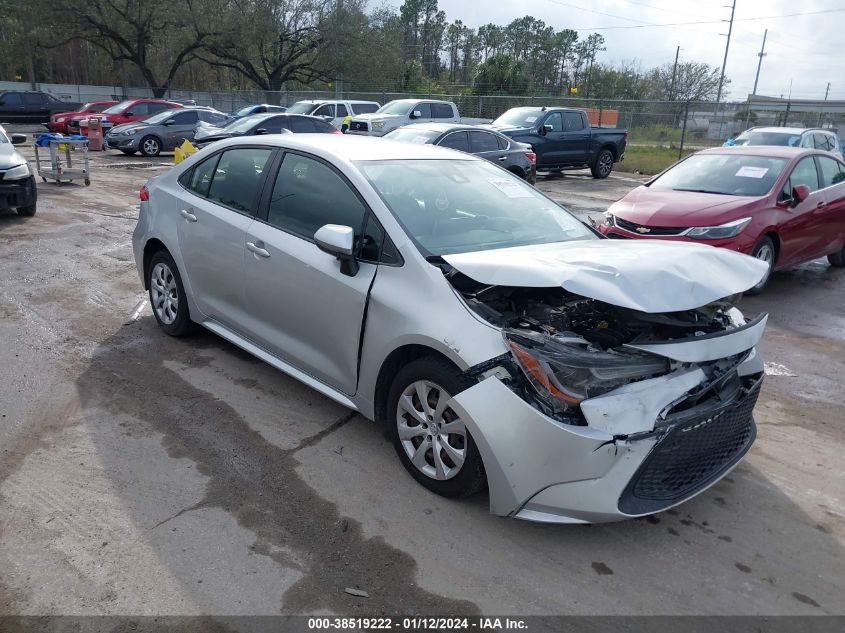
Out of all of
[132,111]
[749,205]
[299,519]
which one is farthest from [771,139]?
[132,111]

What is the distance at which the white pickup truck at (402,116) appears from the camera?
760 inches

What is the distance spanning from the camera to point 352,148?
4375 millimetres

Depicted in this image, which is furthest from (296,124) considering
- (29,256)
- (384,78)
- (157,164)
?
(384,78)

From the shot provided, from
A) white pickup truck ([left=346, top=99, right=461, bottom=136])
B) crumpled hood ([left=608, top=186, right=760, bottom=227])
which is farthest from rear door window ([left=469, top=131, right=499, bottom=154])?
crumpled hood ([left=608, top=186, right=760, bottom=227])

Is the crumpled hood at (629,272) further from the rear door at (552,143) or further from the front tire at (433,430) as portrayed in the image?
the rear door at (552,143)

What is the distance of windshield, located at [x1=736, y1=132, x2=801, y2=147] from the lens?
14.4 meters

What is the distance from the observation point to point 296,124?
18062mm

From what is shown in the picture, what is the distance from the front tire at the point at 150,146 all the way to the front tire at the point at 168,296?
17093 mm

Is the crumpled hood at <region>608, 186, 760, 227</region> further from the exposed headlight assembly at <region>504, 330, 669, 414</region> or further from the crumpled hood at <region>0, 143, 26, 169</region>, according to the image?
the crumpled hood at <region>0, 143, 26, 169</region>

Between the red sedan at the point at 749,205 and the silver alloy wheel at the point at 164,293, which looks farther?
the red sedan at the point at 749,205

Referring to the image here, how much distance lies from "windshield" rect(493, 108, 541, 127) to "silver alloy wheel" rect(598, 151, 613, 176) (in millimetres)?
2773

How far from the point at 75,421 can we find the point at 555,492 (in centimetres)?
299

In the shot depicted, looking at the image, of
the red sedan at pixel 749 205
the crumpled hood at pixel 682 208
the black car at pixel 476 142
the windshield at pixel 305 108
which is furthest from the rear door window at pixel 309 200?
the windshield at pixel 305 108

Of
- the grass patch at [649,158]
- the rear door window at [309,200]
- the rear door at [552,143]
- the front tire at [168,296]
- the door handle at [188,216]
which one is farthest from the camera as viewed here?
the grass patch at [649,158]
